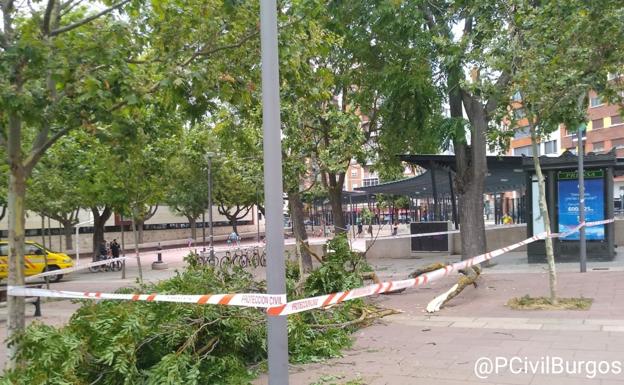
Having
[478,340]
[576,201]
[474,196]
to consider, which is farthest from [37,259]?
[478,340]

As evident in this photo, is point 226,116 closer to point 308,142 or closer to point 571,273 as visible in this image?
point 308,142

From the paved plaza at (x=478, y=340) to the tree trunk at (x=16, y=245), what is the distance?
257 centimetres

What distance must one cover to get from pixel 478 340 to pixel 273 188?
13.0ft

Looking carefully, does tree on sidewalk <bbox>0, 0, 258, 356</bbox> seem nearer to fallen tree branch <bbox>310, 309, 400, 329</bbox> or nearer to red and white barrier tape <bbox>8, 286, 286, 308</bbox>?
red and white barrier tape <bbox>8, 286, 286, 308</bbox>

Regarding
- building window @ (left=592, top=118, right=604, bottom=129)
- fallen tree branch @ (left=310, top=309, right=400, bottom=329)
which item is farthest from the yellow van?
building window @ (left=592, top=118, right=604, bottom=129)

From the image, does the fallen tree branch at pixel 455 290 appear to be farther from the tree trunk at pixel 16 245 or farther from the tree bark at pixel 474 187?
the tree trunk at pixel 16 245

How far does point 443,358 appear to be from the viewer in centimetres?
610

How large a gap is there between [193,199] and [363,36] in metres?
31.1

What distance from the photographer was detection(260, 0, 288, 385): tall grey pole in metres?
4.05

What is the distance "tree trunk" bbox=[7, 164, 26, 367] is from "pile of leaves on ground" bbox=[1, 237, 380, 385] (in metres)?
0.27

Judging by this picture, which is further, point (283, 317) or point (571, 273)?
point (571, 273)

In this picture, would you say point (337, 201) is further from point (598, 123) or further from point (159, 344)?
point (598, 123)

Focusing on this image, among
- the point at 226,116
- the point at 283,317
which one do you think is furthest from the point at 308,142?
the point at 283,317

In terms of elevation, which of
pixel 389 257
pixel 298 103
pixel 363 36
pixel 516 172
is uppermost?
pixel 363 36
